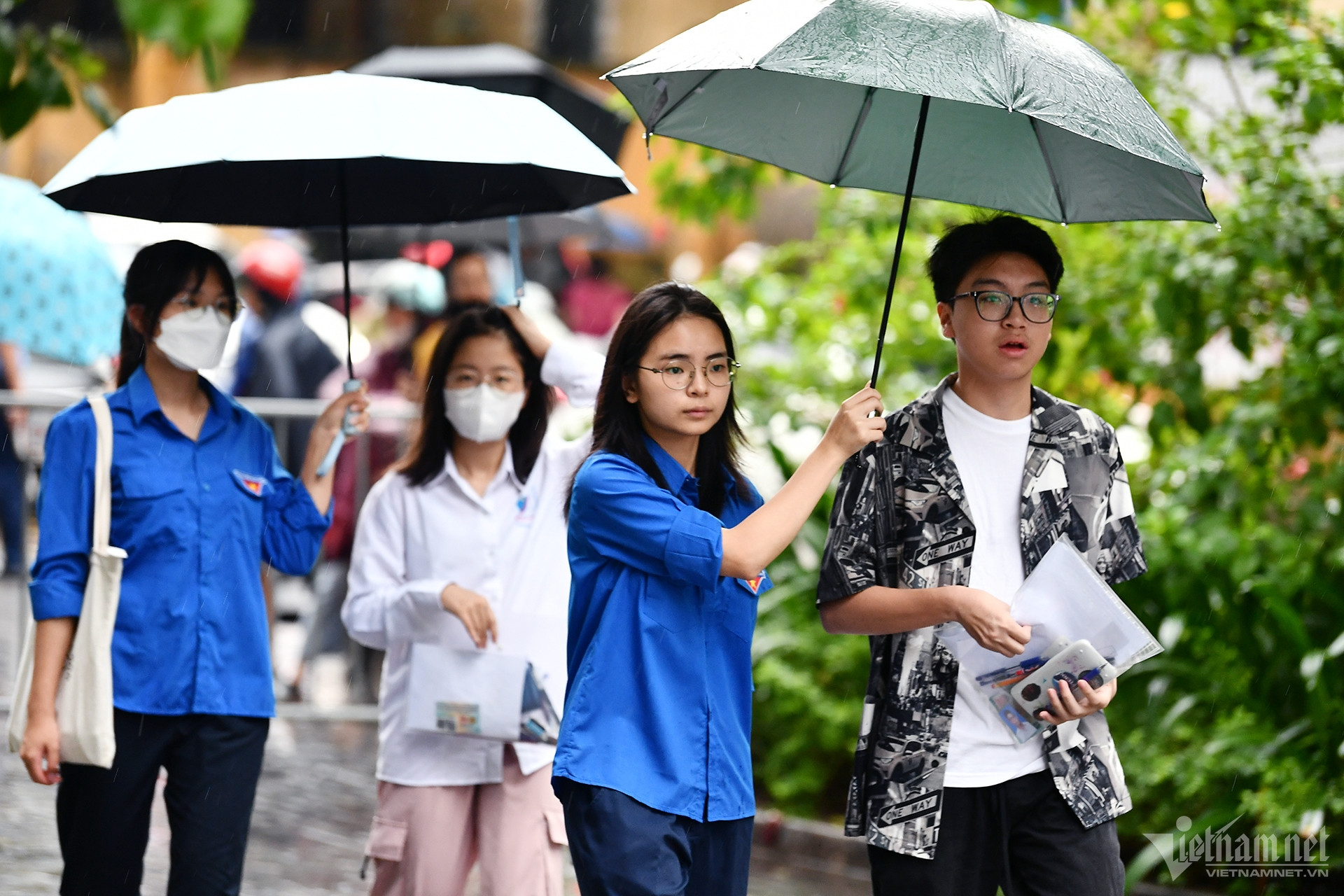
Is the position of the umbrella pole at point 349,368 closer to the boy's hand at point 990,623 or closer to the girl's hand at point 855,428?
the girl's hand at point 855,428

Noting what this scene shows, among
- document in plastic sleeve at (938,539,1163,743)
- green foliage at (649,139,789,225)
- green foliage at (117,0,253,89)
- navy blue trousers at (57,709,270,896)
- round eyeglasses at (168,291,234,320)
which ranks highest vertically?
green foliage at (649,139,789,225)

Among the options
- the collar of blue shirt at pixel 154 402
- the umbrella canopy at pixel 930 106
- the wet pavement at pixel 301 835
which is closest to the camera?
the umbrella canopy at pixel 930 106

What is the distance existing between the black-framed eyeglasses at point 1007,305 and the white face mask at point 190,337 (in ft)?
6.65

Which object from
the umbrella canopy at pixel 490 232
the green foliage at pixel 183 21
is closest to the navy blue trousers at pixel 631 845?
the green foliage at pixel 183 21

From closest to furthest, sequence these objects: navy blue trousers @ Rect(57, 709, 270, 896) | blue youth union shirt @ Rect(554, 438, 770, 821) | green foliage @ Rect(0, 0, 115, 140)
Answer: green foliage @ Rect(0, 0, 115, 140)
blue youth union shirt @ Rect(554, 438, 770, 821)
navy blue trousers @ Rect(57, 709, 270, 896)

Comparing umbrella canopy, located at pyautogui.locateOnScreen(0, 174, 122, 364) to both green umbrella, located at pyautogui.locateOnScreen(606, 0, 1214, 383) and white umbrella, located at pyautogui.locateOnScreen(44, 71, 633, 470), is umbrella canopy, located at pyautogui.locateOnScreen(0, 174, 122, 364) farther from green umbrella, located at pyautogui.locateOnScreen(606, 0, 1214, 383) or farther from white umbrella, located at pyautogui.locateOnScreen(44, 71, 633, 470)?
green umbrella, located at pyautogui.locateOnScreen(606, 0, 1214, 383)

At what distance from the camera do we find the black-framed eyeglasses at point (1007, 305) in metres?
3.61

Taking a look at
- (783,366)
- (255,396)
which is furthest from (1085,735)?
(255,396)

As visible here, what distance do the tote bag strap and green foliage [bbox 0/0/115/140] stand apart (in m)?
1.76

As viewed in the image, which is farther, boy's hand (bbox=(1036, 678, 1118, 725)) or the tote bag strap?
the tote bag strap

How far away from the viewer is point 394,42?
2780cm

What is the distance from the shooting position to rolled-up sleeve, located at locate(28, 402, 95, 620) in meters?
3.95

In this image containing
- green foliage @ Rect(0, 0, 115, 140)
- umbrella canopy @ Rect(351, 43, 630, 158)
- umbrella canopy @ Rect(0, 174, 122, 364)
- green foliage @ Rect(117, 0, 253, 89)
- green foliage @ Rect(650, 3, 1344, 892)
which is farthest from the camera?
umbrella canopy @ Rect(0, 174, 122, 364)

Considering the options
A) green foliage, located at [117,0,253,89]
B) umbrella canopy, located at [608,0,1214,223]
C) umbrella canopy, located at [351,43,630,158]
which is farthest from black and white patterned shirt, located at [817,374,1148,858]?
umbrella canopy, located at [351,43,630,158]
